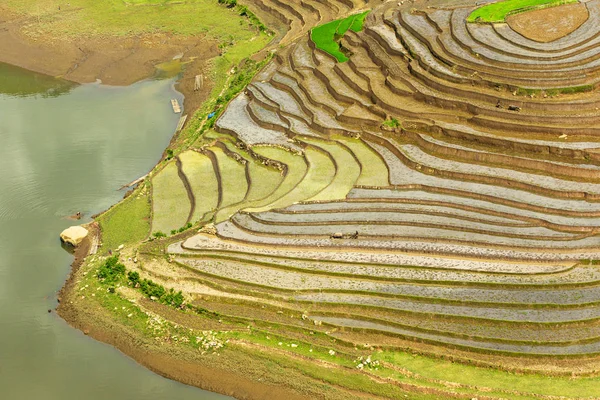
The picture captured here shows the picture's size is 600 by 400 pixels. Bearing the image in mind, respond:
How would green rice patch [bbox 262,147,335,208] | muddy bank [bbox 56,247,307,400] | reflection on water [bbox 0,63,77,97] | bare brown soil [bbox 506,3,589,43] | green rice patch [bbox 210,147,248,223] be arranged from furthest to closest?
reflection on water [bbox 0,63,77,97] → bare brown soil [bbox 506,3,589,43] → green rice patch [bbox 210,147,248,223] → green rice patch [bbox 262,147,335,208] → muddy bank [bbox 56,247,307,400]

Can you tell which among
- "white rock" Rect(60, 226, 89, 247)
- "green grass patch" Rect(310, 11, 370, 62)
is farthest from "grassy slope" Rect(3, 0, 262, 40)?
"white rock" Rect(60, 226, 89, 247)

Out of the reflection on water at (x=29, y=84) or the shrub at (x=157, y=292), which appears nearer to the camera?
the shrub at (x=157, y=292)

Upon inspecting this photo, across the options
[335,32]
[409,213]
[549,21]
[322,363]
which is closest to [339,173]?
[409,213]

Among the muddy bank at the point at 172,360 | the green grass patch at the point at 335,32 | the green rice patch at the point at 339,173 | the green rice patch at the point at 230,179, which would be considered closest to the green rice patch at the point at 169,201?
the green rice patch at the point at 230,179

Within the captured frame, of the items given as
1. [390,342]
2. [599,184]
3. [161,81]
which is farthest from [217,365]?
[161,81]

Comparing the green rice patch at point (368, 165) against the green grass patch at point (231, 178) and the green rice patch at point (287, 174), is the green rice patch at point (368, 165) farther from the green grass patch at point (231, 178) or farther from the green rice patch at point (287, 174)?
the green grass patch at point (231, 178)

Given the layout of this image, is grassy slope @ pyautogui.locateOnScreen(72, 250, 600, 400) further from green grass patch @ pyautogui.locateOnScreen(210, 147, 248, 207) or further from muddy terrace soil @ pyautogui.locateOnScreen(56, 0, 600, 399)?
green grass patch @ pyautogui.locateOnScreen(210, 147, 248, 207)
